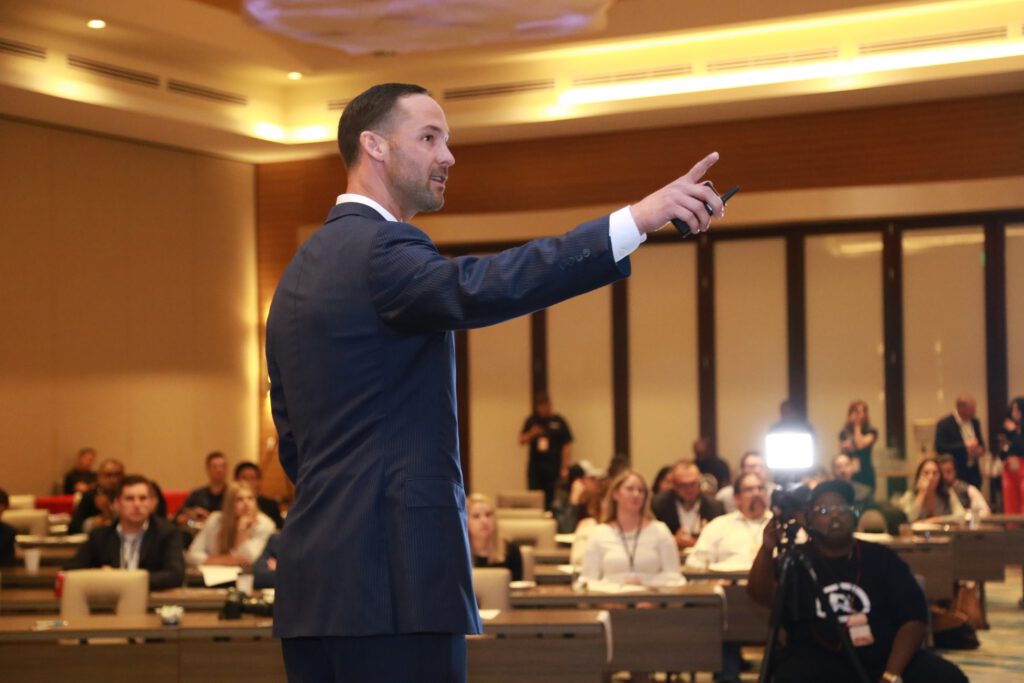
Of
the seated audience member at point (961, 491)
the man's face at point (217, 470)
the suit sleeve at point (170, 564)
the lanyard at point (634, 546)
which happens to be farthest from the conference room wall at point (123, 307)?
the seated audience member at point (961, 491)

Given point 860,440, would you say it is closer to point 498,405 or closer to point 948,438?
point 948,438

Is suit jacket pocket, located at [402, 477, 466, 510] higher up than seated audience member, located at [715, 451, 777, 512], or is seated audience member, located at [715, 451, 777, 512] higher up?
suit jacket pocket, located at [402, 477, 466, 510]

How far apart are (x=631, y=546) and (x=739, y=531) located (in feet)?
2.69

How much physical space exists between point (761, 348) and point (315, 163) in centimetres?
592

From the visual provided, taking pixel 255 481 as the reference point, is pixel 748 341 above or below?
above

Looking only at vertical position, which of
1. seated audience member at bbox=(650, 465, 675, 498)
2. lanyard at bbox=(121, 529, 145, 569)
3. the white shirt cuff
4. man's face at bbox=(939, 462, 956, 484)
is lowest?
lanyard at bbox=(121, 529, 145, 569)

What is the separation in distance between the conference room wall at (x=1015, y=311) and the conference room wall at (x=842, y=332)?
1284 millimetres

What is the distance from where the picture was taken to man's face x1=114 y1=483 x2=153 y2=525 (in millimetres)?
7184

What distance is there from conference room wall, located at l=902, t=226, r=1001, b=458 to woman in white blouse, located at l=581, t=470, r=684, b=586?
6.92 m

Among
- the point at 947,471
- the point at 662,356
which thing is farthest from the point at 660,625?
the point at 662,356

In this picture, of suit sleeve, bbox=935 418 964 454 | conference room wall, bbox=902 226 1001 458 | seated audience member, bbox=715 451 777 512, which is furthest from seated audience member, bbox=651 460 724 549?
conference room wall, bbox=902 226 1001 458

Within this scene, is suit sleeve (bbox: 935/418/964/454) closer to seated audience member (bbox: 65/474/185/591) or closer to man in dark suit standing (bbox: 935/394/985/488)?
man in dark suit standing (bbox: 935/394/985/488)

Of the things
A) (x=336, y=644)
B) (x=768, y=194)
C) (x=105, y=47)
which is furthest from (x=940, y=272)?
(x=336, y=644)

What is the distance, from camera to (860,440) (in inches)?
500
